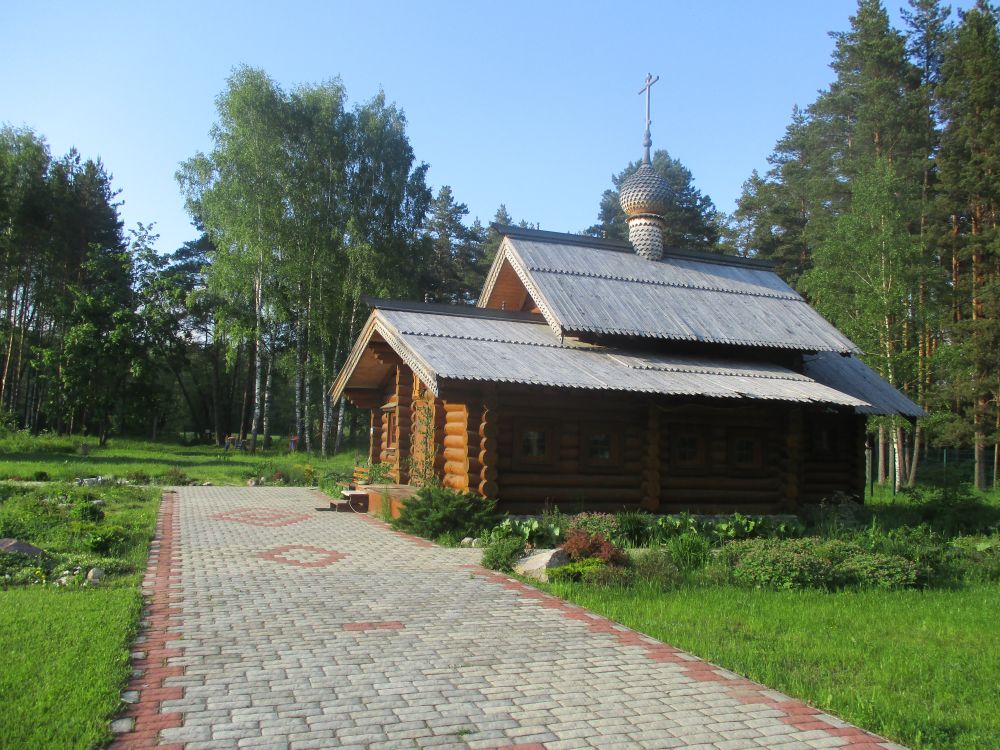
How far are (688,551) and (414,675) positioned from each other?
579cm

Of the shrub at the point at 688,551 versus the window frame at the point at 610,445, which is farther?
the window frame at the point at 610,445

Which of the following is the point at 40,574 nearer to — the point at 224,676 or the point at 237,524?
the point at 224,676

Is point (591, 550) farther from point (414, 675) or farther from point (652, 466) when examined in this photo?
point (652, 466)

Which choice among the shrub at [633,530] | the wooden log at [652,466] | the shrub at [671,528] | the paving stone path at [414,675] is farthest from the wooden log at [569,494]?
the paving stone path at [414,675]

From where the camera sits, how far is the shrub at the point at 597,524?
1182cm

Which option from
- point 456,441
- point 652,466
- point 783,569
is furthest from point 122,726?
point 652,466

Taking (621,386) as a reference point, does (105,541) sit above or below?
below

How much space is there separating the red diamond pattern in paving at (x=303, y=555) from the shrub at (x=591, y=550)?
2.95 meters

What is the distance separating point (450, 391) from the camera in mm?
Result: 12867

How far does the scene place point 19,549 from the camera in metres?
8.86

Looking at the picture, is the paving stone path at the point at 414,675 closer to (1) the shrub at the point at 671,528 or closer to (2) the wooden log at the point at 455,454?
(1) the shrub at the point at 671,528

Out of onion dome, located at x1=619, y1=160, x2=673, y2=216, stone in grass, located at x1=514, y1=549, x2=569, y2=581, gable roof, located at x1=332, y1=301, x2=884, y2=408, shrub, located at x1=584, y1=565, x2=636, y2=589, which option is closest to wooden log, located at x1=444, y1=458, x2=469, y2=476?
gable roof, located at x1=332, y1=301, x2=884, y2=408

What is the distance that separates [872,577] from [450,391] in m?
6.41

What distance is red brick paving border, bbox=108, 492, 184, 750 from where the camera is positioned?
4352mm
